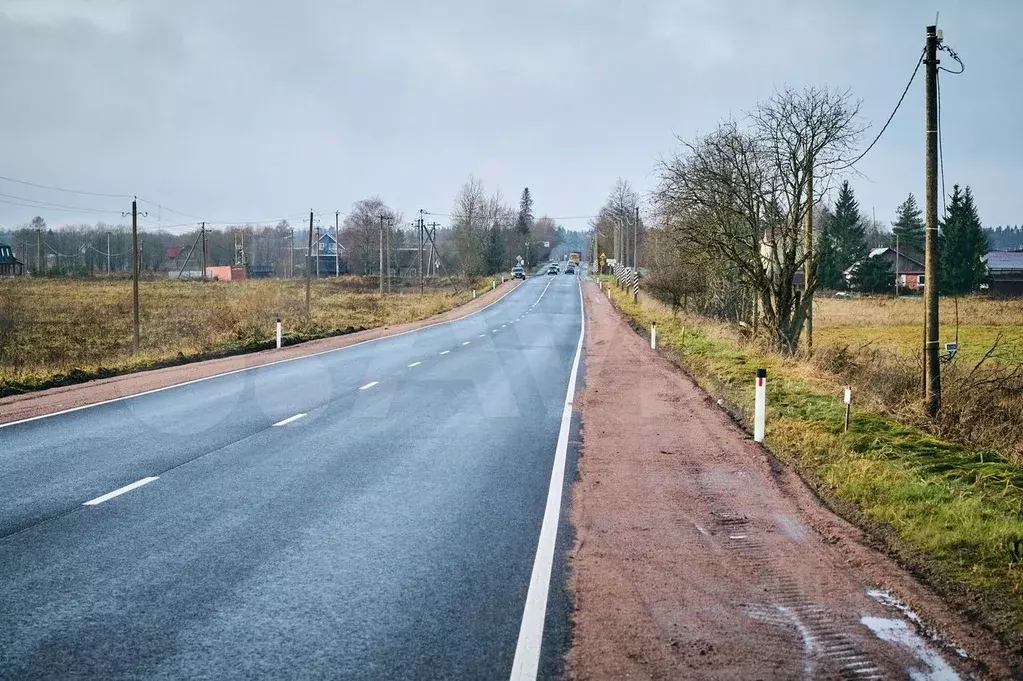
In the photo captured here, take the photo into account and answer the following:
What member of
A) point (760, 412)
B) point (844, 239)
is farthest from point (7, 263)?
point (760, 412)

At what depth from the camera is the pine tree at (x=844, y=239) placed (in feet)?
285

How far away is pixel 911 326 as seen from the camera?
46406 millimetres

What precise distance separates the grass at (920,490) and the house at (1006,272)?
6988cm

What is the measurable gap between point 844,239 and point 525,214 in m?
89.6

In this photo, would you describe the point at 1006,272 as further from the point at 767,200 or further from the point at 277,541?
the point at 277,541

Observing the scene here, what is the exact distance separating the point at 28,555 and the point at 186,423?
23.8 ft

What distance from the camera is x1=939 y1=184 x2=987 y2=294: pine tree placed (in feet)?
245

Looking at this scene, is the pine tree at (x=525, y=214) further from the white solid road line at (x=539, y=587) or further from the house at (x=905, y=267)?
the white solid road line at (x=539, y=587)

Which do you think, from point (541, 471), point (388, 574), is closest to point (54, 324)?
point (541, 471)

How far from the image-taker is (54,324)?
42.8 meters

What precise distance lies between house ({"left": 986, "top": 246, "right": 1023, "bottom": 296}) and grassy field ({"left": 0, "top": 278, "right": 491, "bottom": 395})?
161ft

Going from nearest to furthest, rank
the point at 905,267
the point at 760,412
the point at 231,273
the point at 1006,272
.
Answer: the point at 760,412, the point at 1006,272, the point at 905,267, the point at 231,273

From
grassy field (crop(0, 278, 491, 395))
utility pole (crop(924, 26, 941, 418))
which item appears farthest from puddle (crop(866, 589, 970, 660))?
grassy field (crop(0, 278, 491, 395))

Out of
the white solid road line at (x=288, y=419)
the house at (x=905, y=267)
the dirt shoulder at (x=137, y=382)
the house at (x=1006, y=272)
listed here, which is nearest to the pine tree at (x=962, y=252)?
the house at (x=1006, y=272)
